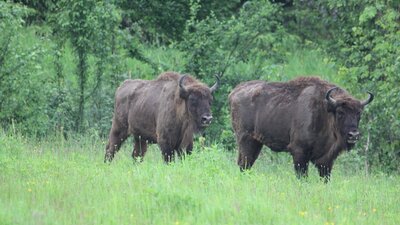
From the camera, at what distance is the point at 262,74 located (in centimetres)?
2462

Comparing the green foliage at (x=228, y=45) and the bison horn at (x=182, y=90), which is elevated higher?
the bison horn at (x=182, y=90)

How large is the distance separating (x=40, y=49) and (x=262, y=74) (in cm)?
598

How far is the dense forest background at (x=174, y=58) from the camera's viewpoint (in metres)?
21.1

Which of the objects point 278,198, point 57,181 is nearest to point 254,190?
point 278,198

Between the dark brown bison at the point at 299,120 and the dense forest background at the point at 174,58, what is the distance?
3.05 m

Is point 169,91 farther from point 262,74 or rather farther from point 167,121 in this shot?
point 262,74

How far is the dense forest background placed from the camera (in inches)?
830

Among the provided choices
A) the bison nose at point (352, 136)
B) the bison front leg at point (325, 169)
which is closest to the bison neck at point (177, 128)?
the bison front leg at point (325, 169)

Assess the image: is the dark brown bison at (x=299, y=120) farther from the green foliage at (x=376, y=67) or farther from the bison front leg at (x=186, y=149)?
the green foliage at (x=376, y=67)

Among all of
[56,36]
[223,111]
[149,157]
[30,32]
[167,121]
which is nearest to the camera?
[167,121]

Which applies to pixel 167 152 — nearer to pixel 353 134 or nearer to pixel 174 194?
pixel 353 134

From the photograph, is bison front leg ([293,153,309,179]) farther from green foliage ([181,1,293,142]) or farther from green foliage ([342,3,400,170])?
green foliage ([181,1,293,142])

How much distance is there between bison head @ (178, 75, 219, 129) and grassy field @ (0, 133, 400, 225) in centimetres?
192

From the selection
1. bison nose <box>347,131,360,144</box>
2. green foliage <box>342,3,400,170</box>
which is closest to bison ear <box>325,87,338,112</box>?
bison nose <box>347,131,360,144</box>
